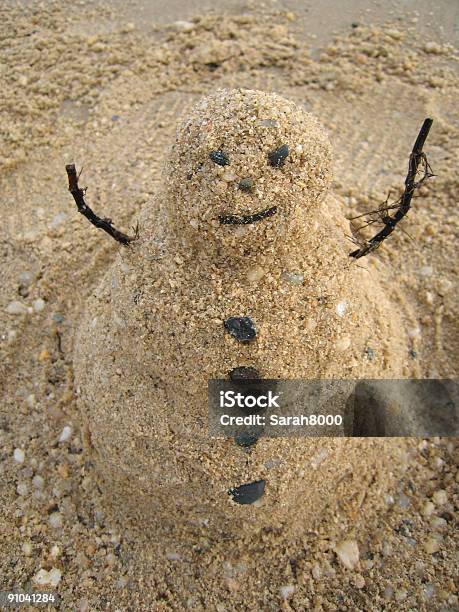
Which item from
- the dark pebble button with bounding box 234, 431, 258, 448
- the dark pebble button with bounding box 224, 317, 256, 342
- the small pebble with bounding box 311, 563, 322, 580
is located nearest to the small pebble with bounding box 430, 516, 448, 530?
the small pebble with bounding box 311, 563, 322, 580

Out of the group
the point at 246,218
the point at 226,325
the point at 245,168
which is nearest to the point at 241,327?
the point at 226,325

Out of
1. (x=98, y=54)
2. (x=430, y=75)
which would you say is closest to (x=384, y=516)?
(x=430, y=75)

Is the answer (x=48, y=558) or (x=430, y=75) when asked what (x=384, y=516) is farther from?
(x=430, y=75)

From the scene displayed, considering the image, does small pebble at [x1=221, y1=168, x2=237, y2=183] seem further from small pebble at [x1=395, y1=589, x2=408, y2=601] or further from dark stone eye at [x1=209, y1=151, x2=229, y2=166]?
small pebble at [x1=395, y1=589, x2=408, y2=601]

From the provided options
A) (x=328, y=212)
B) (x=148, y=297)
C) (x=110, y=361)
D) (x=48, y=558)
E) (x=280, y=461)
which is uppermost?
(x=328, y=212)

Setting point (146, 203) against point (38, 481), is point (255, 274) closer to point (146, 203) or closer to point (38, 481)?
point (146, 203)

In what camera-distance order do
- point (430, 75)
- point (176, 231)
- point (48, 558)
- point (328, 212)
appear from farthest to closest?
1. point (430, 75)
2. point (48, 558)
3. point (328, 212)
4. point (176, 231)

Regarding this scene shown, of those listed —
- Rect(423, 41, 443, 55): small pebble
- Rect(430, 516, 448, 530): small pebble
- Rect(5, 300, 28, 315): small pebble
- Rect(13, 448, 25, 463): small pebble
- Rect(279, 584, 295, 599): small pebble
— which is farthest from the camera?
Rect(423, 41, 443, 55): small pebble
